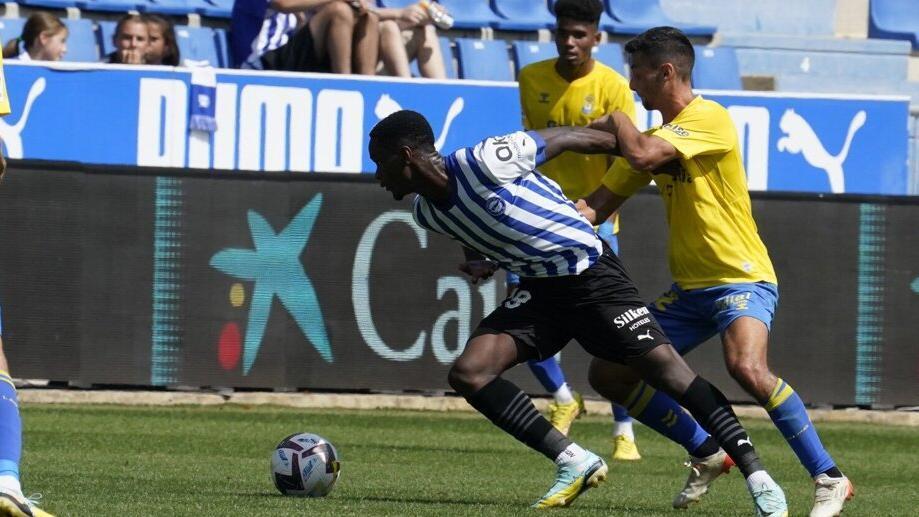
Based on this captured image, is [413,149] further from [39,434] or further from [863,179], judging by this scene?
[863,179]

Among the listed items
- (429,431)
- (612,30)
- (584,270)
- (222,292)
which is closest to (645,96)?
(584,270)

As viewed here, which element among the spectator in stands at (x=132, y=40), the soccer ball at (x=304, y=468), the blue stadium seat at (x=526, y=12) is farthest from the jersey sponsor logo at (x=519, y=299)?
the blue stadium seat at (x=526, y=12)

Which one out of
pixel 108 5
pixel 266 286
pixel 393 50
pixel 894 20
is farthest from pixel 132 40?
pixel 894 20

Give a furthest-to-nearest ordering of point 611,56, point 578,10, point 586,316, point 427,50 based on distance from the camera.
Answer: point 611,56, point 427,50, point 578,10, point 586,316

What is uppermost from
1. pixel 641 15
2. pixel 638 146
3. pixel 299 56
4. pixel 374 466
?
pixel 641 15

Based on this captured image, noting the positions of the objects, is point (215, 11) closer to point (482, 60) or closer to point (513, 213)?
point (482, 60)

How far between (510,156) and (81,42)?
29.7ft

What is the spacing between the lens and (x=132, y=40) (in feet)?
47.0

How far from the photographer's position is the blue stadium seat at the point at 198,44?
50.8 feet

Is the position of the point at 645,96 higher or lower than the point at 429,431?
higher

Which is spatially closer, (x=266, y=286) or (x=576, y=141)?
(x=576, y=141)

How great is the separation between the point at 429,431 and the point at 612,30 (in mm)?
6928

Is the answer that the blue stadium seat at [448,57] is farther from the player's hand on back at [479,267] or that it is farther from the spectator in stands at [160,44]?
the player's hand on back at [479,267]

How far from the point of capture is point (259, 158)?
14.2m
